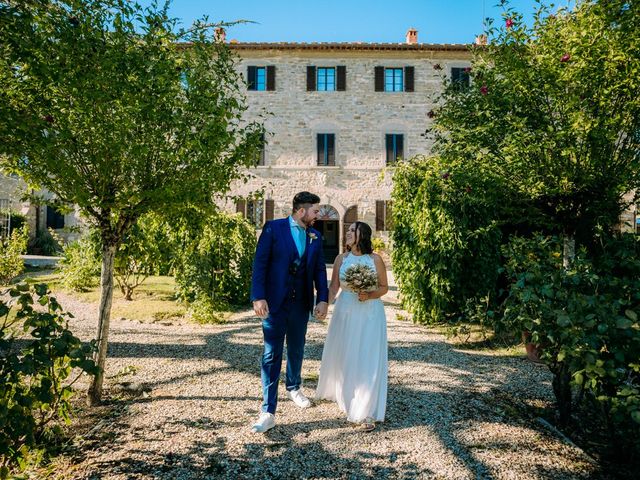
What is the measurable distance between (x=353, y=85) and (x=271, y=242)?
16.6 metres

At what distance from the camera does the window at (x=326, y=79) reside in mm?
18641

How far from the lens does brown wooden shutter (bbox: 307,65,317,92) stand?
18531mm

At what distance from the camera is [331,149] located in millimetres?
18641

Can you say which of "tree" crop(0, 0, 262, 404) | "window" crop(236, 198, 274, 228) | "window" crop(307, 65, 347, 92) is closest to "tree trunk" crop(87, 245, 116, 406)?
"tree" crop(0, 0, 262, 404)

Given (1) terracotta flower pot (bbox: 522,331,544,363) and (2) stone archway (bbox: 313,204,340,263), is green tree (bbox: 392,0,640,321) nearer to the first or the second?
(1) terracotta flower pot (bbox: 522,331,544,363)

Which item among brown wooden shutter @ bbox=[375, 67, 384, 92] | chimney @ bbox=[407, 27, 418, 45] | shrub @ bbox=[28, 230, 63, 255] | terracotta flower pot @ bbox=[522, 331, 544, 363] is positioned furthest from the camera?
shrub @ bbox=[28, 230, 63, 255]

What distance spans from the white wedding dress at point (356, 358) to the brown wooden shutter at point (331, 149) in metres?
15.2

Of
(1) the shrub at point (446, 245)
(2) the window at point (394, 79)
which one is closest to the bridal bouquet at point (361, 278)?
(1) the shrub at point (446, 245)

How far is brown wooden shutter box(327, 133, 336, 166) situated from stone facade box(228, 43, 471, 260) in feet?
0.46

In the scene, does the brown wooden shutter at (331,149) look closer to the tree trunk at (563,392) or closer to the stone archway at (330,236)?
the stone archway at (330,236)

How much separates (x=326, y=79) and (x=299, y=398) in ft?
56.1

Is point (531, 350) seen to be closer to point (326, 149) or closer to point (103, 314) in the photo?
point (103, 314)

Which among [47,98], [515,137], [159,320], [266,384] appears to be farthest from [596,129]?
[159,320]

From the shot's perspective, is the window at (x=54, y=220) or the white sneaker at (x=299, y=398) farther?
the window at (x=54, y=220)
